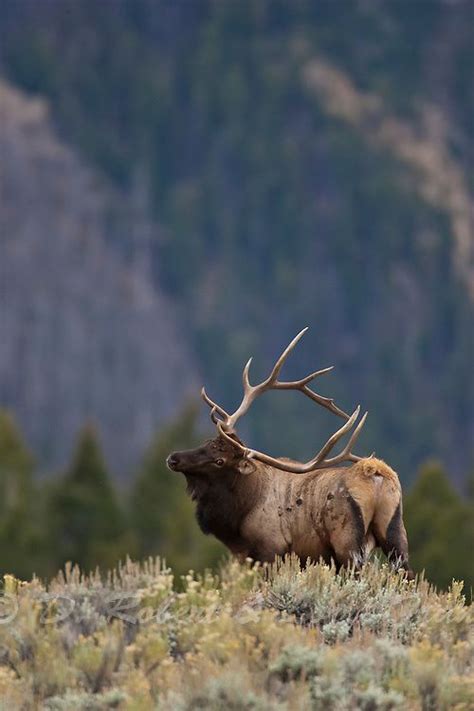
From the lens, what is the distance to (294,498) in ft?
49.9

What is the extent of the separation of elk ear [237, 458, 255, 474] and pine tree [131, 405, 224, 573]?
2658cm

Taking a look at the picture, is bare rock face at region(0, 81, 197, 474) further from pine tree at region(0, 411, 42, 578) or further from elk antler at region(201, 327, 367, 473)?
elk antler at region(201, 327, 367, 473)

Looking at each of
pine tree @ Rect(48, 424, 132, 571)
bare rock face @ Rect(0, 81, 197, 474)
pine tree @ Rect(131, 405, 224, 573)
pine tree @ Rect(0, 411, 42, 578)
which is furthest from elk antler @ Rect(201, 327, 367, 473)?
bare rock face @ Rect(0, 81, 197, 474)

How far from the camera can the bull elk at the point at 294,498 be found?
14.3 metres

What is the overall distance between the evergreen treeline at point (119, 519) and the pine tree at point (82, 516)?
28 millimetres

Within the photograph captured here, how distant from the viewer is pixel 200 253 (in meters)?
187

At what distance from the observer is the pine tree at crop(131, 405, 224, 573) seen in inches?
1836

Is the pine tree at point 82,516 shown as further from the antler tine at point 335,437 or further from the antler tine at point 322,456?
the antler tine at point 335,437

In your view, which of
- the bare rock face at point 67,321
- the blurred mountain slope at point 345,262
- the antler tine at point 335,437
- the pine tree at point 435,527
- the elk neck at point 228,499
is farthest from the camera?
the blurred mountain slope at point 345,262

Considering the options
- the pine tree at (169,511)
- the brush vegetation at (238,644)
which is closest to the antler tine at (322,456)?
the brush vegetation at (238,644)

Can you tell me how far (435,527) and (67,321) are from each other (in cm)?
10859

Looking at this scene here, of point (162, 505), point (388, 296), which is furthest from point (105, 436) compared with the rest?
point (162, 505)

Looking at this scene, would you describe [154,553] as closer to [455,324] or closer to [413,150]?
[455,324]

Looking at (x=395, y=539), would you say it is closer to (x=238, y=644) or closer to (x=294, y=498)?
(x=294, y=498)
